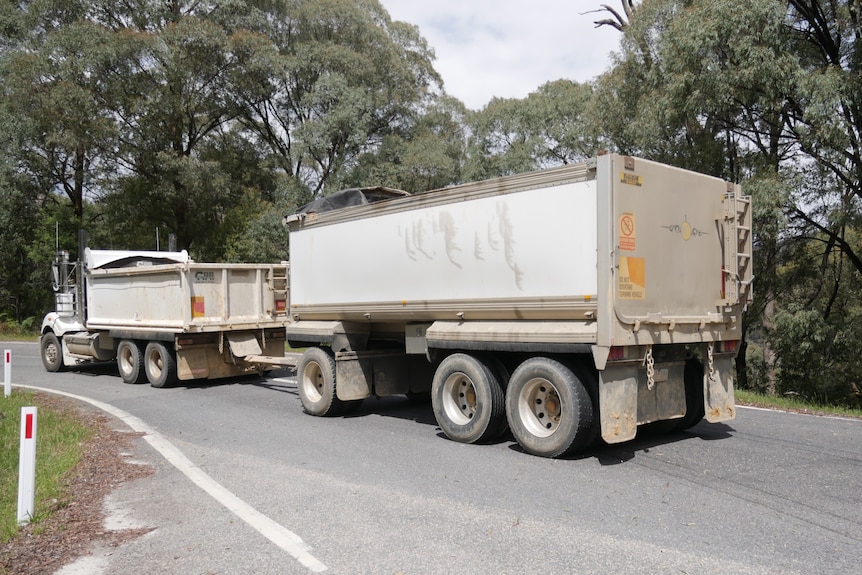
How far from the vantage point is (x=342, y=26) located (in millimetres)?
31922

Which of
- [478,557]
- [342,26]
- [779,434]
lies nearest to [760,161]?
[779,434]

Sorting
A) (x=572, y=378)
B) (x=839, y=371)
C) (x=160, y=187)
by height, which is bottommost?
(x=839, y=371)

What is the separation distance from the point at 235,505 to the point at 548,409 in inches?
135

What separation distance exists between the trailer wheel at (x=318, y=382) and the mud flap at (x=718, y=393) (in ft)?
16.5

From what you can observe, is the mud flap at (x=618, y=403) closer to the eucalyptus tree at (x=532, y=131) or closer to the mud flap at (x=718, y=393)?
the mud flap at (x=718, y=393)

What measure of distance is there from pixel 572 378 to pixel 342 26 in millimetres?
28275

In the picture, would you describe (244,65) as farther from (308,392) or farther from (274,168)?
(308,392)

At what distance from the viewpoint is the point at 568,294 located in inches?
289

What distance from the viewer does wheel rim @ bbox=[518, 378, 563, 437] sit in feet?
25.0

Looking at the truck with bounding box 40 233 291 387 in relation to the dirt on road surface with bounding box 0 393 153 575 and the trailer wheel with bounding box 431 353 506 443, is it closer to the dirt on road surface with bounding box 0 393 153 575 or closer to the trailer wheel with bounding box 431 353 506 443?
the dirt on road surface with bounding box 0 393 153 575

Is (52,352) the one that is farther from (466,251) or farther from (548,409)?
(548,409)

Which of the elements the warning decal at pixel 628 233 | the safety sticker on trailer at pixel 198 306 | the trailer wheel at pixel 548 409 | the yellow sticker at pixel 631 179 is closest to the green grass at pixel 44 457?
the safety sticker on trailer at pixel 198 306

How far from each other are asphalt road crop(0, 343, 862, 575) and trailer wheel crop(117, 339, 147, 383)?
6.02 meters

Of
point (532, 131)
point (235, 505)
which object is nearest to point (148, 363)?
point (235, 505)
